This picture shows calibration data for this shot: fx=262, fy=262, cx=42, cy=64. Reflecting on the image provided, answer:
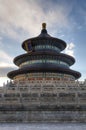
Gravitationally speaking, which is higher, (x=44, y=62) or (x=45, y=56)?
(x=45, y=56)

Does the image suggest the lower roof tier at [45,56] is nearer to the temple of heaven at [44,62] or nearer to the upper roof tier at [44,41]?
the temple of heaven at [44,62]

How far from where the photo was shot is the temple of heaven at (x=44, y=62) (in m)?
50.4

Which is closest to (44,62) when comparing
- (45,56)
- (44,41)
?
(45,56)

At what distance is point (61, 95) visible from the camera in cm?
2828

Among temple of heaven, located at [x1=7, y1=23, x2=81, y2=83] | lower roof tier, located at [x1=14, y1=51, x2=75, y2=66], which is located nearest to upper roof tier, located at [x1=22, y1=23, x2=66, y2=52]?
temple of heaven, located at [x1=7, y1=23, x2=81, y2=83]

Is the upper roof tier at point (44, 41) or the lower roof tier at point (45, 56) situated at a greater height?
the upper roof tier at point (44, 41)

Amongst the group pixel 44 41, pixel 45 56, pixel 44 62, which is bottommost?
pixel 44 62

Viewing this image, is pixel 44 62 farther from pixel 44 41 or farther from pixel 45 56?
pixel 44 41

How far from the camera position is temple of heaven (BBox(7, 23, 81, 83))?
165ft

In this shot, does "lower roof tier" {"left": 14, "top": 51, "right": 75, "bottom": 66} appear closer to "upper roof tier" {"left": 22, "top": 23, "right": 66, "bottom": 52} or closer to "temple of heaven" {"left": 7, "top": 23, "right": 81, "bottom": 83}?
"temple of heaven" {"left": 7, "top": 23, "right": 81, "bottom": 83}

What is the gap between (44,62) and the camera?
2068 inches

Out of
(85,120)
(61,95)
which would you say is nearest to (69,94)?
(61,95)

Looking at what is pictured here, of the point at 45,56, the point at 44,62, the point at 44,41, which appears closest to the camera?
the point at 44,62

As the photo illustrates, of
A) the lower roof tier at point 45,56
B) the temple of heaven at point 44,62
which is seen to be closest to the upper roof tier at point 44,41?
the temple of heaven at point 44,62
